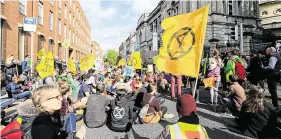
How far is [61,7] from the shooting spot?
108 ft

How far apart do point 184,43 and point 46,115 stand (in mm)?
3036

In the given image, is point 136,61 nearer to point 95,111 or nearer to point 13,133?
point 95,111

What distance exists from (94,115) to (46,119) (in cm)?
351

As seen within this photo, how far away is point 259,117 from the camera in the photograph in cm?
473

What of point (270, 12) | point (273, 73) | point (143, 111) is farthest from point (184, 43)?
point (270, 12)

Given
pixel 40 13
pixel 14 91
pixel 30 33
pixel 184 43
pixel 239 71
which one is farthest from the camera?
pixel 40 13

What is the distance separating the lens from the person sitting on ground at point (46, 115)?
7.19 ft

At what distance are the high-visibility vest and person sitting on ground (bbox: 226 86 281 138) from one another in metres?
2.84

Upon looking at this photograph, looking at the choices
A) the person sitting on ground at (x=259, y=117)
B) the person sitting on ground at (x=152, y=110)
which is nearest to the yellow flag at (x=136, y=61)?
the person sitting on ground at (x=152, y=110)

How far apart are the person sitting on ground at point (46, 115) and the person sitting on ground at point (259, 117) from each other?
3.87 metres

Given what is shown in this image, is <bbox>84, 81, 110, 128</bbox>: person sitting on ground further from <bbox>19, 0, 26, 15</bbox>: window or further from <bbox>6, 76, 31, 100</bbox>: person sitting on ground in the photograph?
<bbox>19, 0, 26, 15</bbox>: window

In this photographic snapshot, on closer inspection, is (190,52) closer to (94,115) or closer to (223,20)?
(94,115)

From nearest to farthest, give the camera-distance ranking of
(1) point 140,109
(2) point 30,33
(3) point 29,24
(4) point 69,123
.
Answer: (4) point 69,123 → (1) point 140,109 → (3) point 29,24 → (2) point 30,33

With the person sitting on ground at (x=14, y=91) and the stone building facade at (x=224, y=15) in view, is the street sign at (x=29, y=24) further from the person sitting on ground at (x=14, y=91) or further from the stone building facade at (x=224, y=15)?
the stone building facade at (x=224, y=15)
